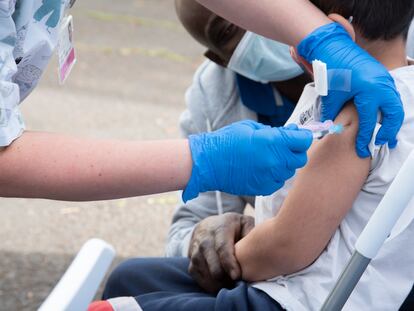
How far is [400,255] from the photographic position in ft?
5.05

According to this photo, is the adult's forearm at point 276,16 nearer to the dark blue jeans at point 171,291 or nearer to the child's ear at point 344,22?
the child's ear at point 344,22

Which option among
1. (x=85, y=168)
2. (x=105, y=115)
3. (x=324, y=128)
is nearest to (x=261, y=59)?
(x=324, y=128)

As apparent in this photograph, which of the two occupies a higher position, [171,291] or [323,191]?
[323,191]

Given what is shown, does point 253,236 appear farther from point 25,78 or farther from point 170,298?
point 25,78

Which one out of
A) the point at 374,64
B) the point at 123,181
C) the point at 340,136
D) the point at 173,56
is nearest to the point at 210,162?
the point at 123,181

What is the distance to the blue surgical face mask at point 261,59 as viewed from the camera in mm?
2084

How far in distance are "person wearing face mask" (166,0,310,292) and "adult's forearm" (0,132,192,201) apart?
47 centimetres

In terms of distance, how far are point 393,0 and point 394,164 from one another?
331 millimetres

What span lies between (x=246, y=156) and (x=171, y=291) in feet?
1.62

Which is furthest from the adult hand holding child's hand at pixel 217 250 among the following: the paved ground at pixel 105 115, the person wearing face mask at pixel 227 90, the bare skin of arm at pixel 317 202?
the paved ground at pixel 105 115

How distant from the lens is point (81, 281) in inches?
58.2

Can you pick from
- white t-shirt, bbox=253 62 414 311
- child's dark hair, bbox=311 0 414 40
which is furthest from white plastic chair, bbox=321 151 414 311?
child's dark hair, bbox=311 0 414 40

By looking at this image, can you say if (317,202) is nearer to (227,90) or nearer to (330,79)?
(330,79)

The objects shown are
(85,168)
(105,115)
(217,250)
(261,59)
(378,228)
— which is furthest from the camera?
(105,115)
